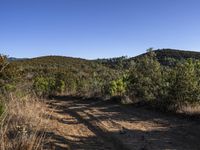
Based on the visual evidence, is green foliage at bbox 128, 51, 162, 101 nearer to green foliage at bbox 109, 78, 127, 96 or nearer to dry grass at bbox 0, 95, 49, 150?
green foliage at bbox 109, 78, 127, 96

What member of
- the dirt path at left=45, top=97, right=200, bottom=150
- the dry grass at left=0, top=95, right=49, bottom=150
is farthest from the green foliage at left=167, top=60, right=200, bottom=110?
the dry grass at left=0, top=95, right=49, bottom=150

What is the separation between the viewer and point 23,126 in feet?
23.3

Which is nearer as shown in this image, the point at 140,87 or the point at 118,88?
the point at 140,87

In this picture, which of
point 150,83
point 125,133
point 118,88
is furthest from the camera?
point 118,88

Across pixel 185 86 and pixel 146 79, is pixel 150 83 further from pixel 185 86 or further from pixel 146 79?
pixel 185 86

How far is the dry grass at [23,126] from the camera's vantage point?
263 inches

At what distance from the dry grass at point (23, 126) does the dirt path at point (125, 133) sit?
0.64 m

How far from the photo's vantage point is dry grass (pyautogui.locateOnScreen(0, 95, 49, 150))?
667cm

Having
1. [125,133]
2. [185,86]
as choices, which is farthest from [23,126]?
[185,86]

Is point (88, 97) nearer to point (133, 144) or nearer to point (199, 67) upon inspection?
point (199, 67)

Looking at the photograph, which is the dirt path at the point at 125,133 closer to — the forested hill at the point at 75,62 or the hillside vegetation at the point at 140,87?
the hillside vegetation at the point at 140,87

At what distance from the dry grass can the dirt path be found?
640 mm

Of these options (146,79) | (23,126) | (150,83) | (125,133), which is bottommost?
(125,133)

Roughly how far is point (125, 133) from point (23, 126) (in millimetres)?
4656
